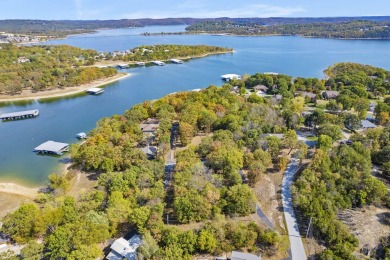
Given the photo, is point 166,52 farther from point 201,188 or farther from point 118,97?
point 201,188

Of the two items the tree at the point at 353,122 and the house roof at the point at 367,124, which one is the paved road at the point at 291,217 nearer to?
the tree at the point at 353,122

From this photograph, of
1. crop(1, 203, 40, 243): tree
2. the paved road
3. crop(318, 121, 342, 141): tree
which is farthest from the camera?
crop(318, 121, 342, 141): tree

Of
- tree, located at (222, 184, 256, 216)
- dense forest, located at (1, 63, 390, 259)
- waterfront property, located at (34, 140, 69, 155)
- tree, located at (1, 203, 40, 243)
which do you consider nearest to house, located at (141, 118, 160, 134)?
dense forest, located at (1, 63, 390, 259)

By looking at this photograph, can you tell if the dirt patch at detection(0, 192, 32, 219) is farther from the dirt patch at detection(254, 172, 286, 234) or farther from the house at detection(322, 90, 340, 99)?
the house at detection(322, 90, 340, 99)

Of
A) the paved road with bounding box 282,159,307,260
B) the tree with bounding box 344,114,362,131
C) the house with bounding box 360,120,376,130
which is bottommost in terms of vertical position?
the paved road with bounding box 282,159,307,260

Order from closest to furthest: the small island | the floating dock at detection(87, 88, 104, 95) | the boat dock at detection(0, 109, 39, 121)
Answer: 1. the boat dock at detection(0, 109, 39, 121)
2. the small island
3. the floating dock at detection(87, 88, 104, 95)

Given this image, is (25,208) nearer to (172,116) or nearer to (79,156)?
(79,156)

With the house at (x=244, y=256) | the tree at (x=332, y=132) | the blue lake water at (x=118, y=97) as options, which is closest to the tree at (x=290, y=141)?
the tree at (x=332, y=132)

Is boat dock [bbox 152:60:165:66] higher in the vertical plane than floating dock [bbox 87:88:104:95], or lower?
higher
